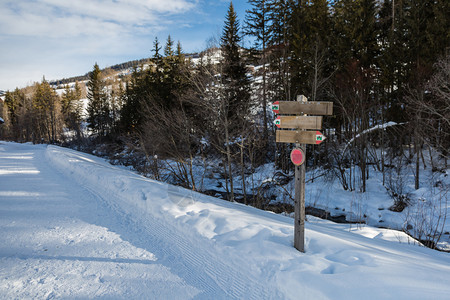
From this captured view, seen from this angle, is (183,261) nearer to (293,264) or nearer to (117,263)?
(117,263)

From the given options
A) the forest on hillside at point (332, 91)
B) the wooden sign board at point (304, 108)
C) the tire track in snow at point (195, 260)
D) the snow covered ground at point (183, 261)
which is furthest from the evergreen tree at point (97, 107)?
the wooden sign board at point (304, 108)

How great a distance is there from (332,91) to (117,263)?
52.1 feet

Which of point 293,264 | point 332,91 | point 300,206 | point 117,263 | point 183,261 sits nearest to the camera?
point 293,264

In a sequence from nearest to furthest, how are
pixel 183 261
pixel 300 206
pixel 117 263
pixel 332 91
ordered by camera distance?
pixel 117 263, pixel 183 261, pixel 300 206, pixel 332 91

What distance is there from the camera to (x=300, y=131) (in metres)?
4.19

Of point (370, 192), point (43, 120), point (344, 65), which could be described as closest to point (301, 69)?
point (344, 65)

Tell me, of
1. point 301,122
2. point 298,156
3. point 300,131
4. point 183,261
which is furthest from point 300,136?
point 183,261

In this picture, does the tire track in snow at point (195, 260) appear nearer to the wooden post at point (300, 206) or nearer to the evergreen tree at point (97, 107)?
the wooden post at point (300, 206)

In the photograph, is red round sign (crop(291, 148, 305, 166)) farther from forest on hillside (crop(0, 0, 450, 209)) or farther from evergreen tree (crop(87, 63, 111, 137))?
evergreen tree (crop(87, 63, 111, 137))

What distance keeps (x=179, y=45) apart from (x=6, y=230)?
29961 mm

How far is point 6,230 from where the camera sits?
527cm

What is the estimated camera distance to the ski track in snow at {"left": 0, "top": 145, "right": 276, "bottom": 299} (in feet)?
11.0

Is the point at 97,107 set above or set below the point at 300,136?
above

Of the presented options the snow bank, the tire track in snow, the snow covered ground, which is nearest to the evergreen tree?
the snow covered ground
